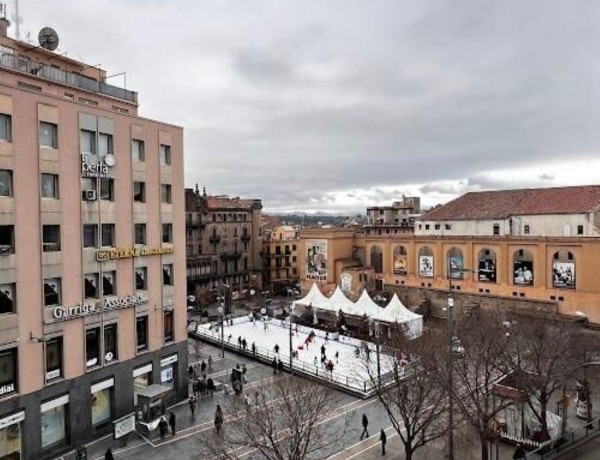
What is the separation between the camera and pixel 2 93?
23.8 meters

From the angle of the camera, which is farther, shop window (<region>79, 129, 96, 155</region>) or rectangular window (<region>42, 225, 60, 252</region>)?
shop window (<region>79, 129, 96, 155</region>)

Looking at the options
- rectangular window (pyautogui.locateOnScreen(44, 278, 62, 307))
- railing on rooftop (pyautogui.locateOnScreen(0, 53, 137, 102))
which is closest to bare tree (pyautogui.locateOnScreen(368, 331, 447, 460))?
rectangular window (pyautogui.locateOnScreen(44, 278, 62, 307))

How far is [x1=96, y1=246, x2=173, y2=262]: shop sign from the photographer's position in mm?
28556

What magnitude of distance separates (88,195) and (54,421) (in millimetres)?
11753

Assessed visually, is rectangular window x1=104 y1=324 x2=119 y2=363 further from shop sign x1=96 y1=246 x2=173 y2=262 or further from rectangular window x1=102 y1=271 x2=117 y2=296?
shop sign x1=96 y1=246 x2=173 y2=262

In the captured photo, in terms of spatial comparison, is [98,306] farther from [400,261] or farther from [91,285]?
[400,261]

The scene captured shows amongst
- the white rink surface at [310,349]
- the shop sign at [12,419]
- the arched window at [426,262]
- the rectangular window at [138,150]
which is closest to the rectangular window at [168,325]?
the rectangular window at [138,150]

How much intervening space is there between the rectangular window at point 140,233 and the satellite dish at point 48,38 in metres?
15.3

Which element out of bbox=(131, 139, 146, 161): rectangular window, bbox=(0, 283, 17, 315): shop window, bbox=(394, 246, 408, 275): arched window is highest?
bbox=(131, 139, 146, 161): rectangular window

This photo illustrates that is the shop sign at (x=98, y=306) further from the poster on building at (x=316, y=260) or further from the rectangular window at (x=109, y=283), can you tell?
the poster on building at (x=316, y=260)

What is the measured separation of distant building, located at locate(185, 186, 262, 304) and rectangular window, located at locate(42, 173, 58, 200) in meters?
45.3

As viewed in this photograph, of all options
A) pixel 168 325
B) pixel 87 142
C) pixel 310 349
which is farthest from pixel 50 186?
pixel 310 349

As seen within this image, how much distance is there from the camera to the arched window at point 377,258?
7069 centimetres

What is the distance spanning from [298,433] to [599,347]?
84.9 ft
